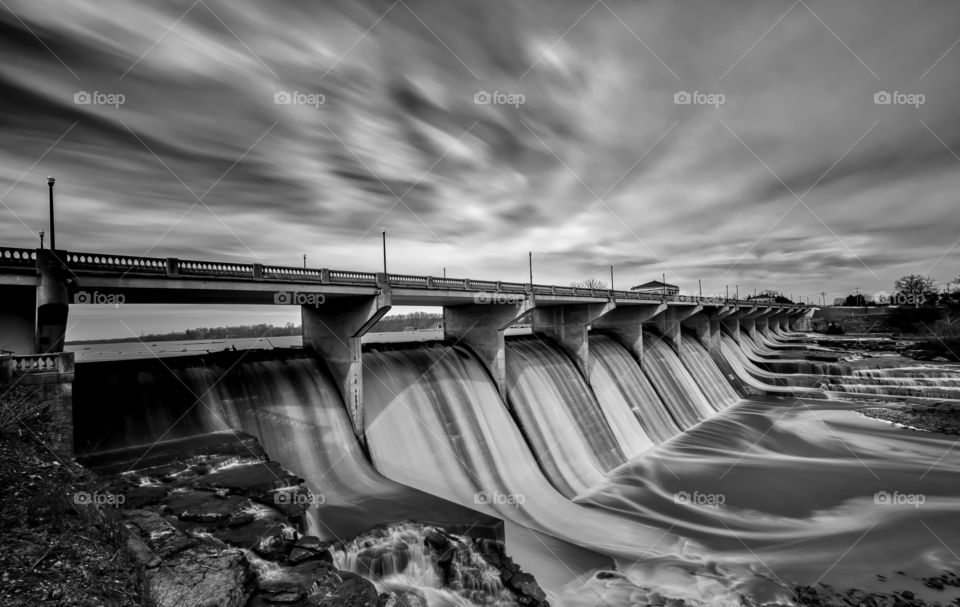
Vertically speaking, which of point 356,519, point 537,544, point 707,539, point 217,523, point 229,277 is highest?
point 229,277

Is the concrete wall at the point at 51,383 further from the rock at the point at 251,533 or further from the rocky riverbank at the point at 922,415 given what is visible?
the rocky riverbank at the point at 922,415

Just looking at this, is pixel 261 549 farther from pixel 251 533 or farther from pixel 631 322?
pixel 631 322

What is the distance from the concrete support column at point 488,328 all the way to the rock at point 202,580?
1715 cm

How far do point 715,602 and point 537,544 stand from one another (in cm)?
536

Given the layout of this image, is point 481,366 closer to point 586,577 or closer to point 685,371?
point 586,577

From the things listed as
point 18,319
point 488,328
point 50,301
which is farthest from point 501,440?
point 18,319

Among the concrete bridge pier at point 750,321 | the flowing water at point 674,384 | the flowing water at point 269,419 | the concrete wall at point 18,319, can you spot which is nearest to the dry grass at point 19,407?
the concrete wall at point 18,319

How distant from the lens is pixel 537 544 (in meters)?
13.4

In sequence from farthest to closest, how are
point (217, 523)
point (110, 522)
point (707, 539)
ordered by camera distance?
point (707, 539)
point (217, 523)
point (110, 522)

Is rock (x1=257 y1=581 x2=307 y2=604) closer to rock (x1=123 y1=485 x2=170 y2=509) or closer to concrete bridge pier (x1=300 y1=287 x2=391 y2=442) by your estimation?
rock (x1=123 y1=485 x2=170 y2=509)

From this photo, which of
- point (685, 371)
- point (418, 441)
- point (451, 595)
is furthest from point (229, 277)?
point (685, 371)

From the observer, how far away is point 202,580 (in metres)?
6.49

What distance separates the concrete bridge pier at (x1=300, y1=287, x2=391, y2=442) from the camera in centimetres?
1750

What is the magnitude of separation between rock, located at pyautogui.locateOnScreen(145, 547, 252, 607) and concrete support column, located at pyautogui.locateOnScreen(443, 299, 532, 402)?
56.3 ft
